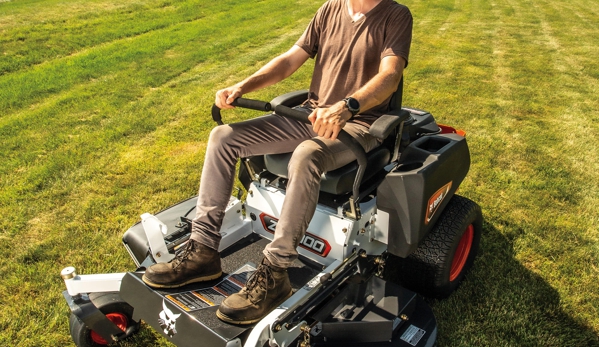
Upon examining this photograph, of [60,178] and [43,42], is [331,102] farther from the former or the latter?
[43,42]

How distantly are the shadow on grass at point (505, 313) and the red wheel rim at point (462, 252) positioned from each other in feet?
0.26

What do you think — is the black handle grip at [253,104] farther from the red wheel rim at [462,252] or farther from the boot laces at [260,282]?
the red wheel rim at [462,252]

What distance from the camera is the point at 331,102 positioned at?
8.14 ft

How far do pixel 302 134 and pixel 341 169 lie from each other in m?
0.30

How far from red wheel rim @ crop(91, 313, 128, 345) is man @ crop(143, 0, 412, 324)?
0.40 metres

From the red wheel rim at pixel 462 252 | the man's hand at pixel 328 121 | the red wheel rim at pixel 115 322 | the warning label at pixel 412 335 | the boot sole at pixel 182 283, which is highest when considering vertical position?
the man's hand at pixel 328 121

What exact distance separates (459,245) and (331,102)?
1093 millimetres

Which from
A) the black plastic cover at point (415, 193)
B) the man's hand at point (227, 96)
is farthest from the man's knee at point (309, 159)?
the man's hand at point (227, 96)

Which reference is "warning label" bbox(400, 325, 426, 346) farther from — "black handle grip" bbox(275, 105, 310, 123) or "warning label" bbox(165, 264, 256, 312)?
"black handle grip" bbox(275, 105, 310, 123)

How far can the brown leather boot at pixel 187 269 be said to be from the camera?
2.02 metres

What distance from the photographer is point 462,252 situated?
2.76m

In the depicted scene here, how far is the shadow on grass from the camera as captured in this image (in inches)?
90.9

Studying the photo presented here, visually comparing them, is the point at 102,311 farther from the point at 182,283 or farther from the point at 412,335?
the point at 412,335

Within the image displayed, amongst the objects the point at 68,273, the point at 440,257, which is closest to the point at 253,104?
the point at 68,273
